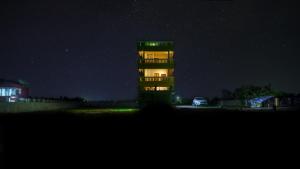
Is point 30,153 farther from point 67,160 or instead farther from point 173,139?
point 173,139

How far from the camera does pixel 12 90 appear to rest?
197 feet

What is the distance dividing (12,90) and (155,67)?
22341 millimetres

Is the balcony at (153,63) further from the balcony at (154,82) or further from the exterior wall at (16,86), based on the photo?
the exterior wall at (16,86)

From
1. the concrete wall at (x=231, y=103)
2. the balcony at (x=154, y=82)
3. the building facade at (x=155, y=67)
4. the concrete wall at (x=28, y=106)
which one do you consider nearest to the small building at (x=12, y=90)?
the concrete wall at (x=28, y=106)

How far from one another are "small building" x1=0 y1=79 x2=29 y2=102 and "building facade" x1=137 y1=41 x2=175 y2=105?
732 inches

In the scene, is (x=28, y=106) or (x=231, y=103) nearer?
(x=28, y=106)

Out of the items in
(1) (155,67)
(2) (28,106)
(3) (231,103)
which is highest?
(1) (155,67)

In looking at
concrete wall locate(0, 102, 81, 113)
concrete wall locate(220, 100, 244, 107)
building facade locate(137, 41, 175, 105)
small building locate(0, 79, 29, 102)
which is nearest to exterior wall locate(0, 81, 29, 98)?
small building locate(0, 79, 29, 102)

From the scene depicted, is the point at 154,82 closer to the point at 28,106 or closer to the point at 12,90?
the point at 28,106

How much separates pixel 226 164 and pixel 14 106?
121 feet

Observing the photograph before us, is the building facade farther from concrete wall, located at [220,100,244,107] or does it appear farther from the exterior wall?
the exterior wall

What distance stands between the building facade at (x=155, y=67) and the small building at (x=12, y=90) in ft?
61.0

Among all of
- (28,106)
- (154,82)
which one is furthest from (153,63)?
(28,106)

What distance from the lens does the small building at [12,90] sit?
187 feet
